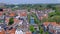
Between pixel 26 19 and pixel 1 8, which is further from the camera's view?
pixel 1 8

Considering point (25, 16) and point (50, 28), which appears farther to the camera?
point (25, 16)

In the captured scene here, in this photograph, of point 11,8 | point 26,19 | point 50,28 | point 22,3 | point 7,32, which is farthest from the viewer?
point 11,8

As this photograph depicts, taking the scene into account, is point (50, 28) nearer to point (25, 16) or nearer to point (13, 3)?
point (25, 16)

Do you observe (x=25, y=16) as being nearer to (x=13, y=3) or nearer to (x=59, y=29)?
(x=13, y=3)

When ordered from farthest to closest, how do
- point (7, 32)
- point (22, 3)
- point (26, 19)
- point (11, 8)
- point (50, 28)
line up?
1. point (11, 8)
2. point (22, 3)
3. point (26, 19)
4. point (50, 28)
5. point (7, 32)

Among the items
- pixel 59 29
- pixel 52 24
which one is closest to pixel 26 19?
pixel 52 24

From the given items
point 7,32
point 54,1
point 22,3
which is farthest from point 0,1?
point 7,32

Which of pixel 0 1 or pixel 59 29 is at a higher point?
pixel 0 1

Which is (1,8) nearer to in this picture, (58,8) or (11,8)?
(11,8)

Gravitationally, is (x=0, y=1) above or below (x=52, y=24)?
above
